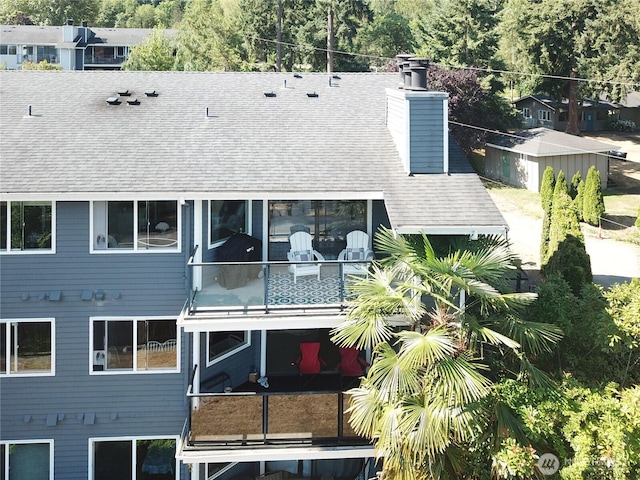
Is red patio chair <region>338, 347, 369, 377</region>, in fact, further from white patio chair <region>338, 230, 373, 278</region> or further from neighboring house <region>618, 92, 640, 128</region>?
neighboring house <region>618, 92, 640, 128</region>

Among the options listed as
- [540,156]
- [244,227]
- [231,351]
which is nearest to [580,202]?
[540,156]

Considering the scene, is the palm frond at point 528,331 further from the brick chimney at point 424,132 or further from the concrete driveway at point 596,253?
the concrete driveway at point 596,253

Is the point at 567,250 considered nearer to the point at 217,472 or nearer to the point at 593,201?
the point at 217,472

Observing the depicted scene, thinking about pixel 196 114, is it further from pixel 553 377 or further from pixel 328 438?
pixel 553 377

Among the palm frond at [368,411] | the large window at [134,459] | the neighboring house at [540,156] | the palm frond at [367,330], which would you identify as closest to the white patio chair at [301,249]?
the palm frond at [367,330]

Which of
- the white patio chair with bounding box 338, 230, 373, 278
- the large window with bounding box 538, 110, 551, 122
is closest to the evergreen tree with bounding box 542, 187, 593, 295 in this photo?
the white patio chair with bounding box 338, 230, 373, 278
